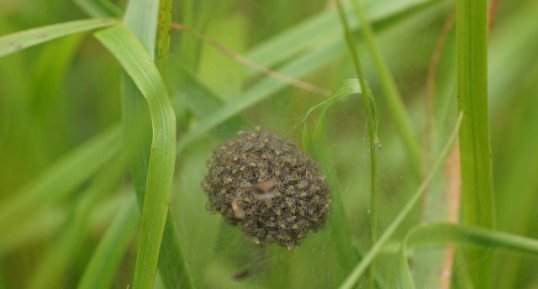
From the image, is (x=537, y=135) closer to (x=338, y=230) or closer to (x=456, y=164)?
(x=456, y=164)

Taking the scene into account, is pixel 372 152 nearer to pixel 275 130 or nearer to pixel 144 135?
pixel 275 130

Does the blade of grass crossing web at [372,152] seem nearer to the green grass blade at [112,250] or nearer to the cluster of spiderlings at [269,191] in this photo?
the cluster of spiderlings at [269,191]

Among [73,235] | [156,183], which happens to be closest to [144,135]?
[156,183]

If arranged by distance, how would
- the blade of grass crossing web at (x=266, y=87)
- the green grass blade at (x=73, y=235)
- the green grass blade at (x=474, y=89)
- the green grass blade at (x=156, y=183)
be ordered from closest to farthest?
the green grass blade at (x=156, y=183), the green grass blade at (x=474, y=89), the blade of grass crossing web at (x=266, y=87), the green grass blade at (x=73, y=235)

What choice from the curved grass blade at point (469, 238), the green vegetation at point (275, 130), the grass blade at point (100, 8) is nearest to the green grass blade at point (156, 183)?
the green vegetation at point (275, 130)

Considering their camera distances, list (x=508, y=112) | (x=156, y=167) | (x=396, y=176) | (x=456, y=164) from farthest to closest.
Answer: (x=508, y=112) < (x=456, y=164) < (x=396, y=176) < (x=156, y=167)

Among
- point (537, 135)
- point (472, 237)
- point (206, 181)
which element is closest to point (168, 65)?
point (206, 181)
